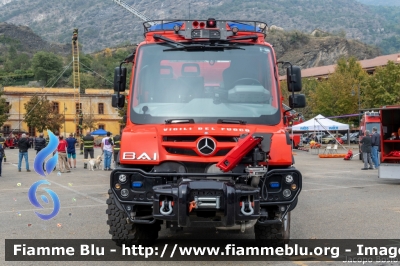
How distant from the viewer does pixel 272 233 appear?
23.0ft

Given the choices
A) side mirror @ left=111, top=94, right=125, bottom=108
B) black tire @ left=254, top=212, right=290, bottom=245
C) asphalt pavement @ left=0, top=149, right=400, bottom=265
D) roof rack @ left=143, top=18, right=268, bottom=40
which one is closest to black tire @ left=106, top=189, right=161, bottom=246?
asphalt pavement @ left=0, top=149, right=400, bottom=265

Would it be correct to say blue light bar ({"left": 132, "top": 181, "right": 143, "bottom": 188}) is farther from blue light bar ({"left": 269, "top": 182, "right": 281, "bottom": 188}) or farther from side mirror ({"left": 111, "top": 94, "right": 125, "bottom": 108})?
side mirror ({"left": 111, "top": 94, "right": 125, "bottom": 108})

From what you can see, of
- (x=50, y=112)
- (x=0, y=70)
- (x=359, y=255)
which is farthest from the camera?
(x=0, y=70)

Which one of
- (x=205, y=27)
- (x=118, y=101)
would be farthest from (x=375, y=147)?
(x=118, y=101)

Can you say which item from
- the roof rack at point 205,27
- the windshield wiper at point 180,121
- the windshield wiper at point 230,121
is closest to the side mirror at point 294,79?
the roof rack at point 205,27

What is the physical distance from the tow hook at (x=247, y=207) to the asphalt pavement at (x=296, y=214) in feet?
1.90

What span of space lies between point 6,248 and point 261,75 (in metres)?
4.34

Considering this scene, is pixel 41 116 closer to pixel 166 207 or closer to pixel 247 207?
pixel 166 207

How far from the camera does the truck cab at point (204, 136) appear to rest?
6137 millimetres

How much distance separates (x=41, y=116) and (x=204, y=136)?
6451 centimetres

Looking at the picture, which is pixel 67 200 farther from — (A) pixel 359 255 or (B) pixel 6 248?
(A) pixel 359 255

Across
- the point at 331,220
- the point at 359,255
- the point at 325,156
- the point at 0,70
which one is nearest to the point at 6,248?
the point at 359,255

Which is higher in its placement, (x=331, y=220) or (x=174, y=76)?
(x=174, y=76)

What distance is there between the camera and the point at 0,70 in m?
144
